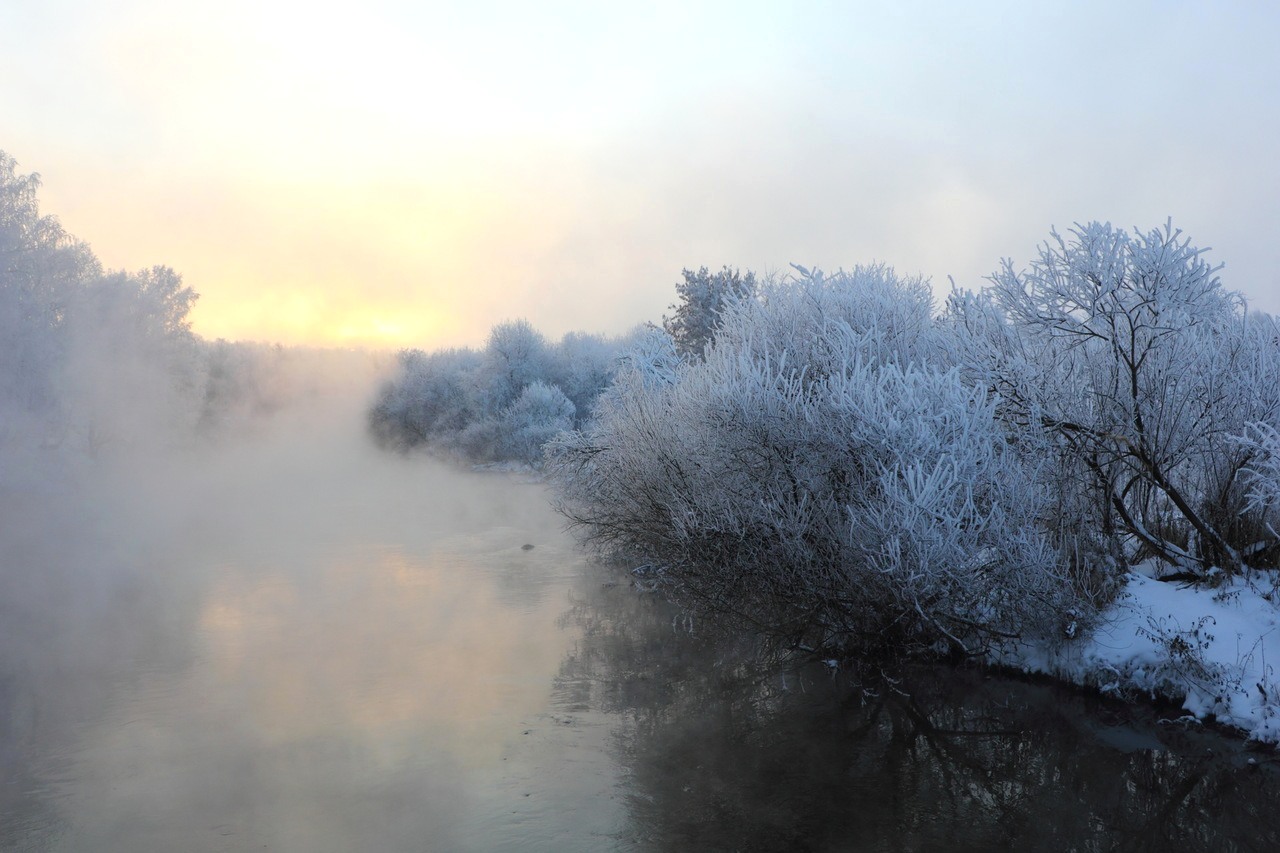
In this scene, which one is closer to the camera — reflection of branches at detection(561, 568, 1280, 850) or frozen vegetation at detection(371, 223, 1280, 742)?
reflection of branches at detection(561, 568, 1280, 850)

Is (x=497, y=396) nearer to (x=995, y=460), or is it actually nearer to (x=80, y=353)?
(x=80, y=353)

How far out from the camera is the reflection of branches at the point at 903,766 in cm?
797

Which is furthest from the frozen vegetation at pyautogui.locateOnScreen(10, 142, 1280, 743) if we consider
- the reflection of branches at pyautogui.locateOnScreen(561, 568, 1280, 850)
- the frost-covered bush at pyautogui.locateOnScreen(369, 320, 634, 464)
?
the frost-covered bush at pyautogui.locateOnScreen(369, 320, 634, 464)

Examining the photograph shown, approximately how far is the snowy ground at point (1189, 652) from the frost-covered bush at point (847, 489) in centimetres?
61

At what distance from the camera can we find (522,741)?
10039 mm

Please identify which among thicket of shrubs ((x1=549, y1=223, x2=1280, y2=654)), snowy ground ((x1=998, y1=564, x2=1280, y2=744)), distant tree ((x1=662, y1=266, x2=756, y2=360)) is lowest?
snowy ground ((x1=998, y1=564, x2=1280, y2=744))

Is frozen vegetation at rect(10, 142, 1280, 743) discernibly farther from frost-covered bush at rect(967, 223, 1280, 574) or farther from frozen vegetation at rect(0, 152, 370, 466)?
frozen vegetation at rect(0, 152, 370, 466)

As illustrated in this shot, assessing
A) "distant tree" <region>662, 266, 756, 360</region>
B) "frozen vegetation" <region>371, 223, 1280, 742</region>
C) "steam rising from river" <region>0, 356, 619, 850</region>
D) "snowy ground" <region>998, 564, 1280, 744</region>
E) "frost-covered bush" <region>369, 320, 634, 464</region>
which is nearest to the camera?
"steam rising from river" <region>0, 356, 619, 850</region>

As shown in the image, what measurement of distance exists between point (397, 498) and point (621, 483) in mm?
20729

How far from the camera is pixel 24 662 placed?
13344 mm

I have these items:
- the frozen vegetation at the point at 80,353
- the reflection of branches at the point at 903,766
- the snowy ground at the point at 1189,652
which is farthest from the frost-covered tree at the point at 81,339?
the snowy ground at the point at 1189,652

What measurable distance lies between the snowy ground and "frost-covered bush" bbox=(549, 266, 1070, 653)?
1.99 ft

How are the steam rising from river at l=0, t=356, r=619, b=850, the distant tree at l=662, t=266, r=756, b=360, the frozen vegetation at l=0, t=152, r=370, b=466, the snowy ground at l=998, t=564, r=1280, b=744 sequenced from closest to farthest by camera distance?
the steam rising from river at l=0, t=356, r=619, b=850
the snowy ground at l=998, t=564, r=1280, b=744
the frozen vegetation at l=0, t=152, r=370, b=466
the distant tree at l=662, t=266, r=756, b=360

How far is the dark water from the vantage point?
7.98 metres
